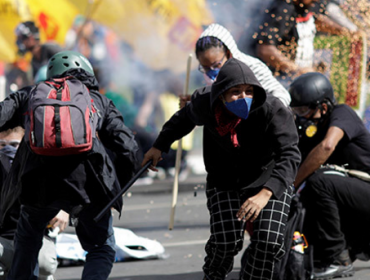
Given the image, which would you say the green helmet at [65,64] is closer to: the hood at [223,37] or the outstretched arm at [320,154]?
the hood at [223,37]

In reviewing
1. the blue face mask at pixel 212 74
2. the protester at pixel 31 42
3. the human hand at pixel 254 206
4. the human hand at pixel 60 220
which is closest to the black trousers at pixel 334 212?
the blue face mask at pixel 212 74

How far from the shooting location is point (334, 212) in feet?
17.3

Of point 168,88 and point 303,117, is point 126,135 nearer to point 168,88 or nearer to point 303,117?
point 303,117

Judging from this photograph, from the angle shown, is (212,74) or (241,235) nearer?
(241,235)

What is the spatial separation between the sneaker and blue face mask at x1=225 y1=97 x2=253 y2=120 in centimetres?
170

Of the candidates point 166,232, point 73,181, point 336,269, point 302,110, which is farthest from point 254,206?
point 166,232

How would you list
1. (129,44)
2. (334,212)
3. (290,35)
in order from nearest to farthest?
(334,212) → (290,35) → (129,44)

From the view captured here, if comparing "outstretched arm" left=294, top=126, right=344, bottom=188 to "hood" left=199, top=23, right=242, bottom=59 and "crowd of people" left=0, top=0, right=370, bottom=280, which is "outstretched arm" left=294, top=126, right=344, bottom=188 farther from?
"hood" left=199, top=23, right=242, bottom=59

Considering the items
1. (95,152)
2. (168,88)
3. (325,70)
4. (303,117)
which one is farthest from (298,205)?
(168,88)

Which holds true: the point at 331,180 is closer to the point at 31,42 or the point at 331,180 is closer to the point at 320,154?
the point at 320,154

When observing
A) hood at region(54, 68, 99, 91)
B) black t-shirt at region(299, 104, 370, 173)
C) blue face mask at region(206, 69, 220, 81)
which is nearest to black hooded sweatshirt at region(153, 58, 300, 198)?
hood at region(54, 68, 99, 91)

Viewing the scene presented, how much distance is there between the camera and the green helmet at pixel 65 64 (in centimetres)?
440

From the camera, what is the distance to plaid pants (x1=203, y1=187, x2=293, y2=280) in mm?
4188

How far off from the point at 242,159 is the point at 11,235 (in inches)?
61.9
